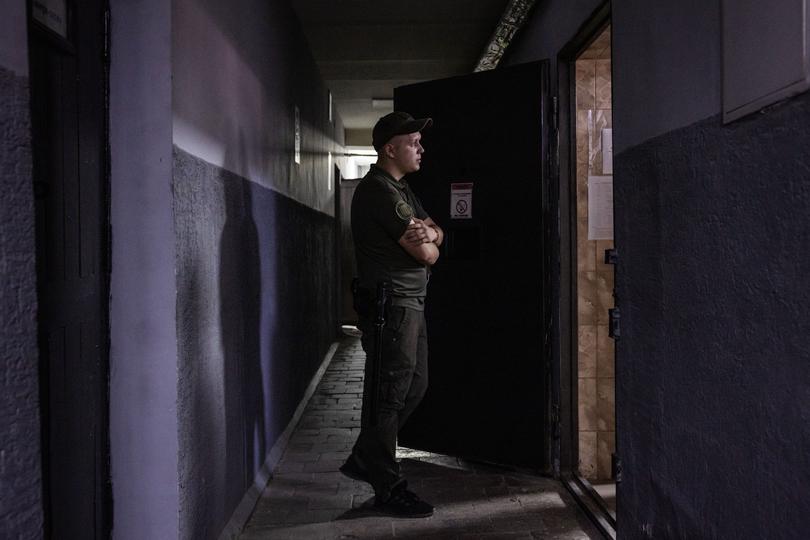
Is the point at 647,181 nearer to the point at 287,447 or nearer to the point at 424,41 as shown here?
the point at 287,447

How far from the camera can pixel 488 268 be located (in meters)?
3.90

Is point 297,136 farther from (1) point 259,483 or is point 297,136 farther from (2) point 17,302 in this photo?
(2) point 17,302

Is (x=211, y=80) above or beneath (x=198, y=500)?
above

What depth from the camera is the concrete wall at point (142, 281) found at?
85.7 inches

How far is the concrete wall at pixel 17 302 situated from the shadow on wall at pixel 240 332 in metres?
1.52

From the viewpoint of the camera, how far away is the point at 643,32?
2406 millimetres

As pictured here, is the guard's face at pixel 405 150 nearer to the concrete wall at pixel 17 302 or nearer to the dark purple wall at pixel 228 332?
the dark purple wall at pixel 228 332

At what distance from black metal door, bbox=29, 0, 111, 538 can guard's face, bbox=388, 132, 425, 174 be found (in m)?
1.56

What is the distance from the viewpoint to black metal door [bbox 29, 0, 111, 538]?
1.79 metres

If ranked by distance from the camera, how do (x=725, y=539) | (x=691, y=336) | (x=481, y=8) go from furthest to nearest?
(x=481, y=8)
(x=691, y=336)
(x=725, y=539)

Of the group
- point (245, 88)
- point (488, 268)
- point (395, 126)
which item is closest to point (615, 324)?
point (488, 268)

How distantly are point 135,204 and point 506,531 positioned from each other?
215 cm

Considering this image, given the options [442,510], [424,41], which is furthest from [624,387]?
[424,41]

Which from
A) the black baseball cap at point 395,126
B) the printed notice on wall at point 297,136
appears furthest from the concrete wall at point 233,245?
the black baseball cap at point 395,126
